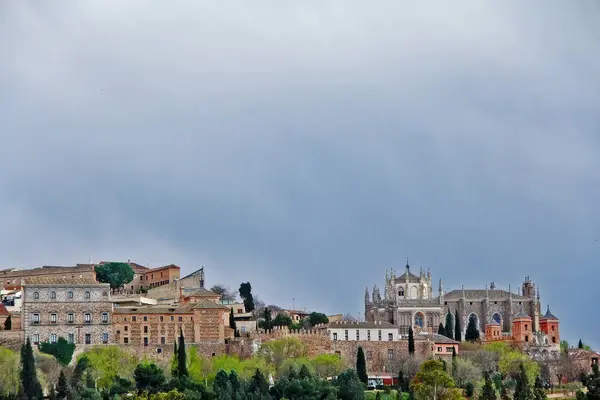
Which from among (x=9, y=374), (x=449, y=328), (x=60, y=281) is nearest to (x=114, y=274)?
(x=60, y=281)

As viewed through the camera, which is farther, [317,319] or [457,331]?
[457,331]

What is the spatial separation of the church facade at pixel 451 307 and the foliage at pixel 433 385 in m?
25.8

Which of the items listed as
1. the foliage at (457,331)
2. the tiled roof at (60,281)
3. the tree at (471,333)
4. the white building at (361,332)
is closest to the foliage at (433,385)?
the white building at (361,332)

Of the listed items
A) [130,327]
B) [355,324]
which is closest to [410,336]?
[355,324]

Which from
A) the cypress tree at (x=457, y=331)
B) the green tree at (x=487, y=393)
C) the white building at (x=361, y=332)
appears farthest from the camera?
the cypress tree at (x=457, y=331)

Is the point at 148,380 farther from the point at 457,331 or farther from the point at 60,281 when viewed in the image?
the point at 457,331

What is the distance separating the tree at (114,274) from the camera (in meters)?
91.2

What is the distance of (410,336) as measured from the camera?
264 feet

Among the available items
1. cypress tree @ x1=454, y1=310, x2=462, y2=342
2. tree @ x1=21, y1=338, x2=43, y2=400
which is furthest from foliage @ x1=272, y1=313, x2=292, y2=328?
tree @ x1=21, y1=338, x2=43, y2=400

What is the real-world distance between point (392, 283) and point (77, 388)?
39.9 m

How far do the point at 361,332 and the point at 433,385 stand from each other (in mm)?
19014

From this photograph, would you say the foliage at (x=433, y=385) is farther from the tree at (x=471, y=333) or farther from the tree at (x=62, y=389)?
the tree at (x=471, y=333)

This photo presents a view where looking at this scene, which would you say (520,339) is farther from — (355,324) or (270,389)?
(270,389)

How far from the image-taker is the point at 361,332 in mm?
82562
